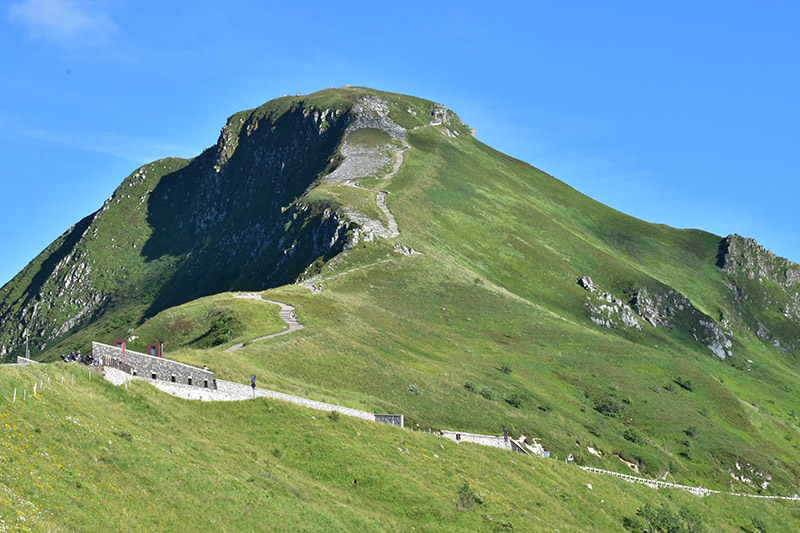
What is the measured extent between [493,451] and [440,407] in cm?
1416

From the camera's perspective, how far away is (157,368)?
47.9 meters

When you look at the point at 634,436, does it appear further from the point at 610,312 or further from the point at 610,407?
the point at 610,312

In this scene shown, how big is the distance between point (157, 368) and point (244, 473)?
13496 mm

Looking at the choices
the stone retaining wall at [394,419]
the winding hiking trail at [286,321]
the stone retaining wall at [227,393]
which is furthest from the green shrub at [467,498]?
the winding hiking trail at [286,321]

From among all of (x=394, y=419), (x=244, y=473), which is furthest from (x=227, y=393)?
(x=394, y=419)

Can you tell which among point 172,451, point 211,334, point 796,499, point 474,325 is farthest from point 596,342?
point 172,451

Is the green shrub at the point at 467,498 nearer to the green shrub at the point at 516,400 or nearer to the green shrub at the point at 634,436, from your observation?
the green shrub at the point at 516,400

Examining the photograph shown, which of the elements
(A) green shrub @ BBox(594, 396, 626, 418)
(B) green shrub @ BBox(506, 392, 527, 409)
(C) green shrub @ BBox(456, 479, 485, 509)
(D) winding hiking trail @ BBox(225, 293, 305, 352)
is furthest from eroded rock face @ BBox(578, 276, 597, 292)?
(C) green shrub @ BBox(456, 479, 485, 509)

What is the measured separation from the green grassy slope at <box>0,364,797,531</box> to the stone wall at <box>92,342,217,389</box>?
2.52m

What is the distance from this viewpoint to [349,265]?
131125mm

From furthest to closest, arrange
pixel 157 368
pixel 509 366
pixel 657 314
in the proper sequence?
pixel 657 314, pixel 509 366, pixel 157 368

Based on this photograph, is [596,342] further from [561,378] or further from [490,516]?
[490,516]

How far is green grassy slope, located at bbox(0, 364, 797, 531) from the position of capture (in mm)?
27984

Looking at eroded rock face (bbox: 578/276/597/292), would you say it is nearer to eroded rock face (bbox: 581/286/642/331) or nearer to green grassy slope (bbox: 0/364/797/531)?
eroded rock face (bbox: 581/286/642/331)
